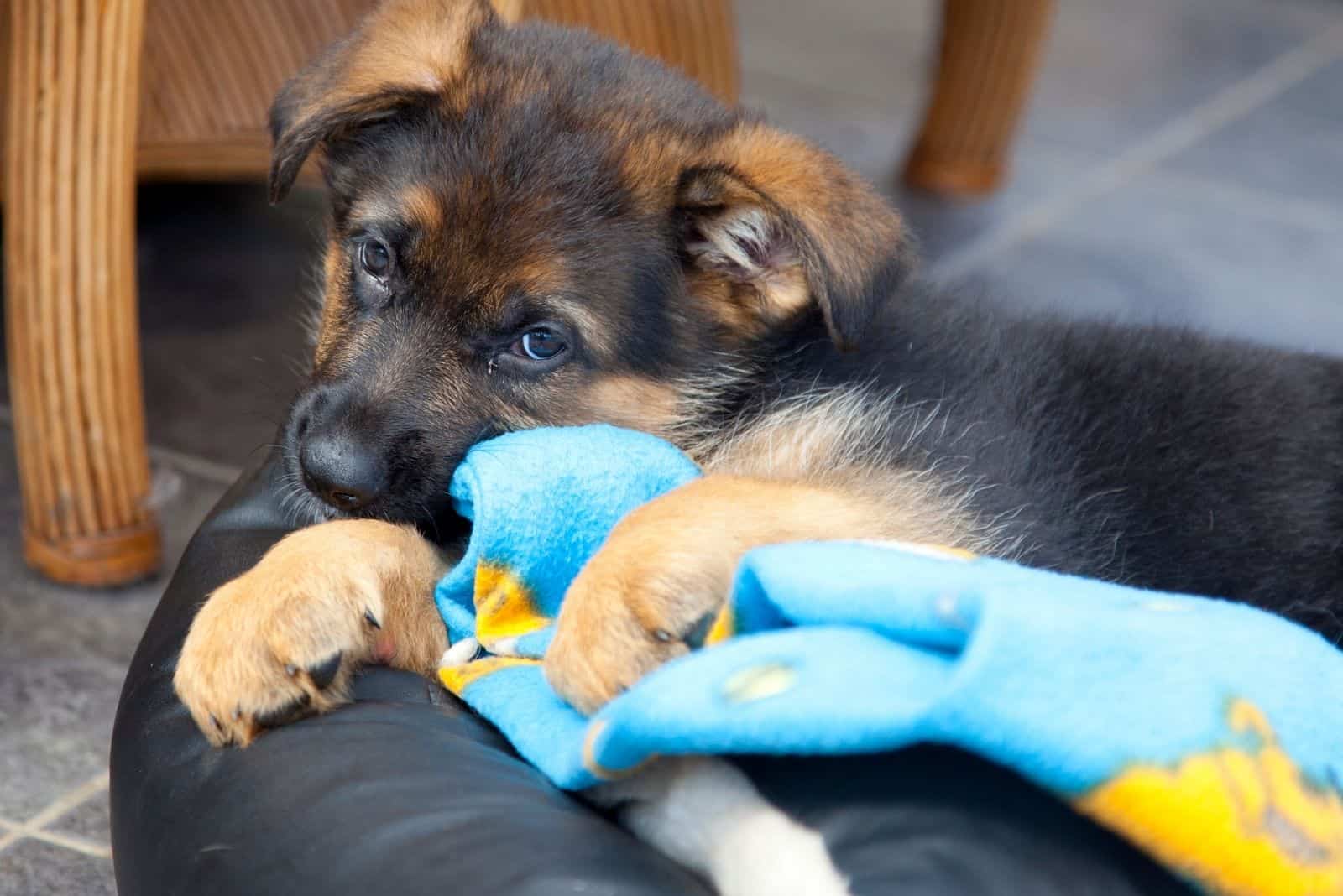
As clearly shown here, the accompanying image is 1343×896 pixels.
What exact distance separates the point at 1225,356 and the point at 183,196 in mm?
3964

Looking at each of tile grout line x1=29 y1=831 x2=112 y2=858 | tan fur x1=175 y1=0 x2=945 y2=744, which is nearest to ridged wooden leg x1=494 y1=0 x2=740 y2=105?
tan fur x1=175 y1=0 x2=945 y2=744

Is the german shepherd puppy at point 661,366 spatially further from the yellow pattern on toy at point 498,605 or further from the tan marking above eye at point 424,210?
the yellow pattern on toy at point 498,605

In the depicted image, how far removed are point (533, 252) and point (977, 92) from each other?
4.35 m

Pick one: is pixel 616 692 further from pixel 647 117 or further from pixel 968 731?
pixel 647 117

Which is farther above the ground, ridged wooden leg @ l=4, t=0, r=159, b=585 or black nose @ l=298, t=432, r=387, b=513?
black nose @ l=298, t=432, r=387, b=513

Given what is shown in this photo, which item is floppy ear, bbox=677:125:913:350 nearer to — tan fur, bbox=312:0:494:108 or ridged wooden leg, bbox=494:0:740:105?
tan fur, bbox=312:0:494:108

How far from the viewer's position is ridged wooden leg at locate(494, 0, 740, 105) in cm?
427

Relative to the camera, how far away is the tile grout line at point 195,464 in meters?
4.00

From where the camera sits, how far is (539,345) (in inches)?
95.4

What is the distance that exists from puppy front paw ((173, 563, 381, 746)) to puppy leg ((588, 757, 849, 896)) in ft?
1.31

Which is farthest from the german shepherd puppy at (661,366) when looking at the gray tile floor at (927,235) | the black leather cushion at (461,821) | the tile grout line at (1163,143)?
the tile grout line at (1163,143)

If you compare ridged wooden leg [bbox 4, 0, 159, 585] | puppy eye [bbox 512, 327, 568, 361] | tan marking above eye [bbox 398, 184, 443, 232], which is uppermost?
tan marking above eye [bbox 398, 184, 443, 232]

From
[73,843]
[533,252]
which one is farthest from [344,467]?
[73,843]

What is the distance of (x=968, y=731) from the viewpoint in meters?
1.64
